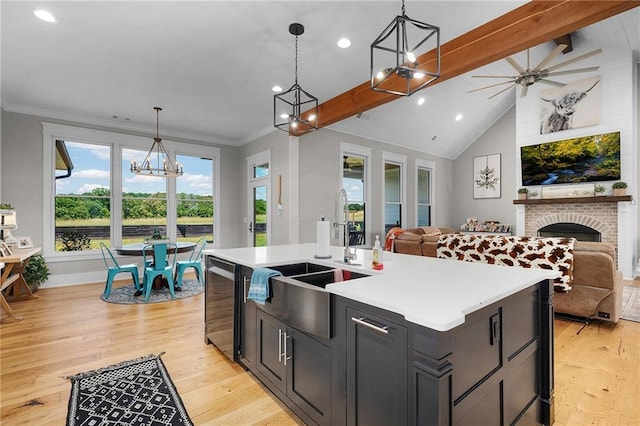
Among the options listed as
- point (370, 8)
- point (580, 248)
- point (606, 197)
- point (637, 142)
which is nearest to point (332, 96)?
point (370, 8)

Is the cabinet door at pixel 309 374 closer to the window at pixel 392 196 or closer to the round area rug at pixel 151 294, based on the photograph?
the round area rug at pixel 151 294

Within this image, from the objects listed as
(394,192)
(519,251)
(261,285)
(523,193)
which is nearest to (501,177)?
(523,193)

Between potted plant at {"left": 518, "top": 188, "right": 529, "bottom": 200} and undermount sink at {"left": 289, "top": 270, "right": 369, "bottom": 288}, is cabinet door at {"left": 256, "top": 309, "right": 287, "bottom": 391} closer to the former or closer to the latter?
undermount sink at {"left": 289, "top": 270, "right": 369, "bottom": 288}

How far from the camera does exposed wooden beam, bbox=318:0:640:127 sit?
2.26 metres

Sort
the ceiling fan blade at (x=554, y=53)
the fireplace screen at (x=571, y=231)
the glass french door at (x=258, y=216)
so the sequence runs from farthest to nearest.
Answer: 1. the glass french door at (x=258, y=216)
2. the fireplace screen at (x=571, y=231)
3. the ceiling fan blade at (x=554, y=53)

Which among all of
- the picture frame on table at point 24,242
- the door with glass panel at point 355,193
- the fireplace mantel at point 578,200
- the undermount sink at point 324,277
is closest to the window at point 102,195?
the picture frame on table at point 24,242

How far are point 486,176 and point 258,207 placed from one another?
20.3 ft

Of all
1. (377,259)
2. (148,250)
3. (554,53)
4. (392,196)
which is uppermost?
(554,53)

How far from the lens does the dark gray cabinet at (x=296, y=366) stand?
161 cm

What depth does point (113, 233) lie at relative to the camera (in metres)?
5.66

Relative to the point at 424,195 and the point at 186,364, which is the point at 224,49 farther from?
the point at 424,195

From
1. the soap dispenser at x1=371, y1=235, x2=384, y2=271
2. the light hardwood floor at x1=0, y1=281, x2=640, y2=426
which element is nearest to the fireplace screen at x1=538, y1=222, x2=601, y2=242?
the light hardwood floor at x1=0, y1=281, x2=640, y2=426

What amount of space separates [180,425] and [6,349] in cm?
228

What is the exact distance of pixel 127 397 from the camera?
2074 millimetres
